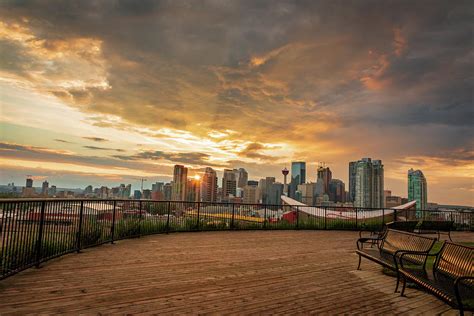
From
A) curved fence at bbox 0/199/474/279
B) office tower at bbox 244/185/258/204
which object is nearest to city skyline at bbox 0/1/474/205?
curved fence at bbox 0/199/474/279

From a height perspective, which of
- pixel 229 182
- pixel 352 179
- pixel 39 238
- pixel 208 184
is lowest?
pixel 39 238

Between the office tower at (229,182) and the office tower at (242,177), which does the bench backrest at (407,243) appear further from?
the office tower at (242,177)

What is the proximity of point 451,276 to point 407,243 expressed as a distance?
139 cm

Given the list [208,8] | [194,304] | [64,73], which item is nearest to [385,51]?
[208,8]

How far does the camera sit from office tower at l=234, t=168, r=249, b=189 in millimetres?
97412

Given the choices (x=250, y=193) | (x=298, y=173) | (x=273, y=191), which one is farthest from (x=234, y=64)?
(x=298, y=173)

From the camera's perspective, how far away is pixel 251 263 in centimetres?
658

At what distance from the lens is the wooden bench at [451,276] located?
3.38 m

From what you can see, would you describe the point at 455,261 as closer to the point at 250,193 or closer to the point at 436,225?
the point at 436,225

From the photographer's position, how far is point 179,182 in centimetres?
6694

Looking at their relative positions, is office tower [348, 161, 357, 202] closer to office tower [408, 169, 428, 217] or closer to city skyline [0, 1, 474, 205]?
office tower [408, 169, 428, 217]

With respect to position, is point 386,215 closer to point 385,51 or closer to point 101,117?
point 385,51

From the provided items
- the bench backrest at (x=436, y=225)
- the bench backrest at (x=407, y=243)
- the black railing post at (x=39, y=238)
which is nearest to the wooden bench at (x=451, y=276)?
the bench backrest at (x=407, y=243)

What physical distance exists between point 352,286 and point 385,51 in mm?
12902
